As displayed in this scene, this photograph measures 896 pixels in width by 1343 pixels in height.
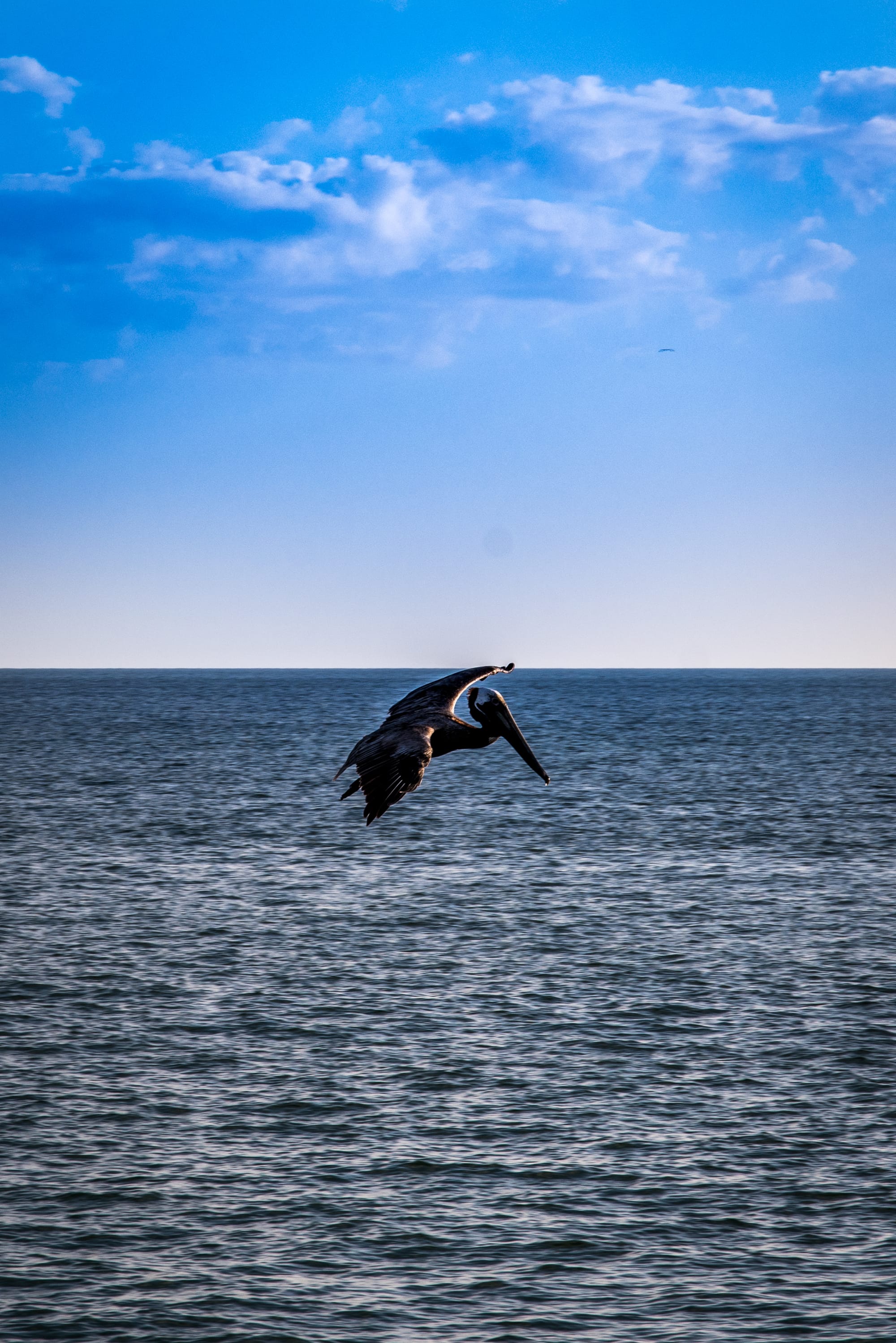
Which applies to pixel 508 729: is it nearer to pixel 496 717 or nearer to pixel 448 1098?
pixel 496 717

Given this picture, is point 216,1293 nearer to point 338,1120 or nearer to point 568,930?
point 338,1120

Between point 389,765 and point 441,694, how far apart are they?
269 cm

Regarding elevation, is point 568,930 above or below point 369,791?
below

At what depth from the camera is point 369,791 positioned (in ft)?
43.5

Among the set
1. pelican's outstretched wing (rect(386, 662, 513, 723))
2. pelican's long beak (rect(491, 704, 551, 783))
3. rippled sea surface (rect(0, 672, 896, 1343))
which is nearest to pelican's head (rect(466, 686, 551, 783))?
pelican's long beak (rect(491, 704, 551, 783))

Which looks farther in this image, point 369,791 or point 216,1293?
point 216,1293

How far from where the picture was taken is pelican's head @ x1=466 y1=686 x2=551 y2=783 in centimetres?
1470

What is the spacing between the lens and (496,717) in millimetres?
→ 14883

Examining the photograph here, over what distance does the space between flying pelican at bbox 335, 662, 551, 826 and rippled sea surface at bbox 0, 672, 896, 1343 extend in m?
17.4

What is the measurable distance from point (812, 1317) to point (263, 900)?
43626 mm

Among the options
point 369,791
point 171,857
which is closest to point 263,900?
point 171,857

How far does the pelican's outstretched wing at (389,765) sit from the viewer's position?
13047mm

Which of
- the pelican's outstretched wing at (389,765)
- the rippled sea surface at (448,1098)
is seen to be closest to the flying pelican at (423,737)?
the pelican's outstretched wing at (389,765)

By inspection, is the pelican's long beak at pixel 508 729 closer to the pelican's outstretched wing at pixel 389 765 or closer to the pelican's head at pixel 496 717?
the pelican's head at pixel 496 717
